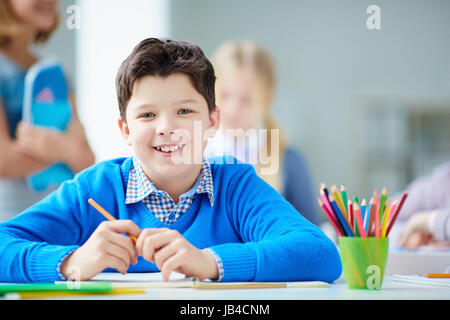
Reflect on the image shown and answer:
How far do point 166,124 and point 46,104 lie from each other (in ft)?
3.29

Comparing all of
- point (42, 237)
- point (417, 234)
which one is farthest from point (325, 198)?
point (417, 234)

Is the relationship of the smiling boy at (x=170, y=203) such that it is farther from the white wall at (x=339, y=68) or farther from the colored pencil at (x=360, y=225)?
the white wall at (x=339, y=68)

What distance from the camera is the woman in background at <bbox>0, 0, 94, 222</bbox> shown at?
1.69 meters

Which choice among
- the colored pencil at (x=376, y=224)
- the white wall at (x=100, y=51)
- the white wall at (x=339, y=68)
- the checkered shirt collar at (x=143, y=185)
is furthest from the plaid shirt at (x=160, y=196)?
the white wall at (x=339, y=68)

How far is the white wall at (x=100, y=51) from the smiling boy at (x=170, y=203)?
2.17 ft

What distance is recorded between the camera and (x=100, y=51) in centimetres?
190

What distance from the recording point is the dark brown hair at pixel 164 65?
910mm

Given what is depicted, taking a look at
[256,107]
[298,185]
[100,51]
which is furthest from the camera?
[298,185]

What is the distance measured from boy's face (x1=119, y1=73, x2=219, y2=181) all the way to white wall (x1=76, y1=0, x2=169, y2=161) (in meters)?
0.69

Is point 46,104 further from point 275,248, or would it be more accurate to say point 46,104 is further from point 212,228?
point 275,248

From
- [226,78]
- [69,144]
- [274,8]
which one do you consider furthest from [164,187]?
[274,8]

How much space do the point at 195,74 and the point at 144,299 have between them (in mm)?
468

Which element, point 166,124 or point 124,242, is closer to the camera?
point 124,242
